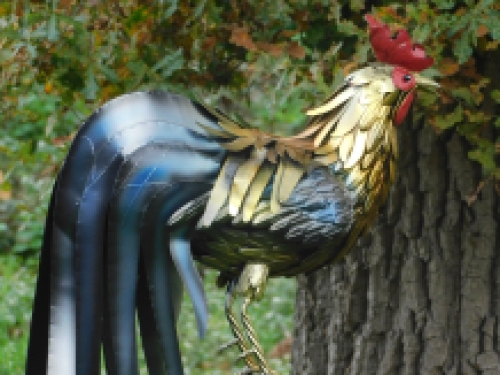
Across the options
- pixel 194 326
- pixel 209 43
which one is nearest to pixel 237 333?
pixel 209 43

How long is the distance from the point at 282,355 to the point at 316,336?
1.53 meters

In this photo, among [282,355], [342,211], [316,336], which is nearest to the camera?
[342,211]

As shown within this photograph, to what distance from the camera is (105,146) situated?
60.5 inches

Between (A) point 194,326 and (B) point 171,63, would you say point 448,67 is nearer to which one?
(B) point 171,63

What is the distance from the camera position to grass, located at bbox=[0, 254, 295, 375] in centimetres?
392

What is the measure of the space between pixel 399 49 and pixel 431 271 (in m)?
0.94

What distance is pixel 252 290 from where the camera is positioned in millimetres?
1534

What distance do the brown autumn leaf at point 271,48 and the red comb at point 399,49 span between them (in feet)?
1.10

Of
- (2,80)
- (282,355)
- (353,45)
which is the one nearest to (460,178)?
(353,45)

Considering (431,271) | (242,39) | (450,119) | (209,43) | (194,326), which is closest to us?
(242,39)

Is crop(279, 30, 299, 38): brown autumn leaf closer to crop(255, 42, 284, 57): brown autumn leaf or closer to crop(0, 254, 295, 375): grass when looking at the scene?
crop(255, 42, 284, 57): brown autumn leaf

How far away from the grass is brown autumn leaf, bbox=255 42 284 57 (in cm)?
202

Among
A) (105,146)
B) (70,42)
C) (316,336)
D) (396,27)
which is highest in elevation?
(70,42)

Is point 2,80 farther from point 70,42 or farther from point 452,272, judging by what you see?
point 452,272
